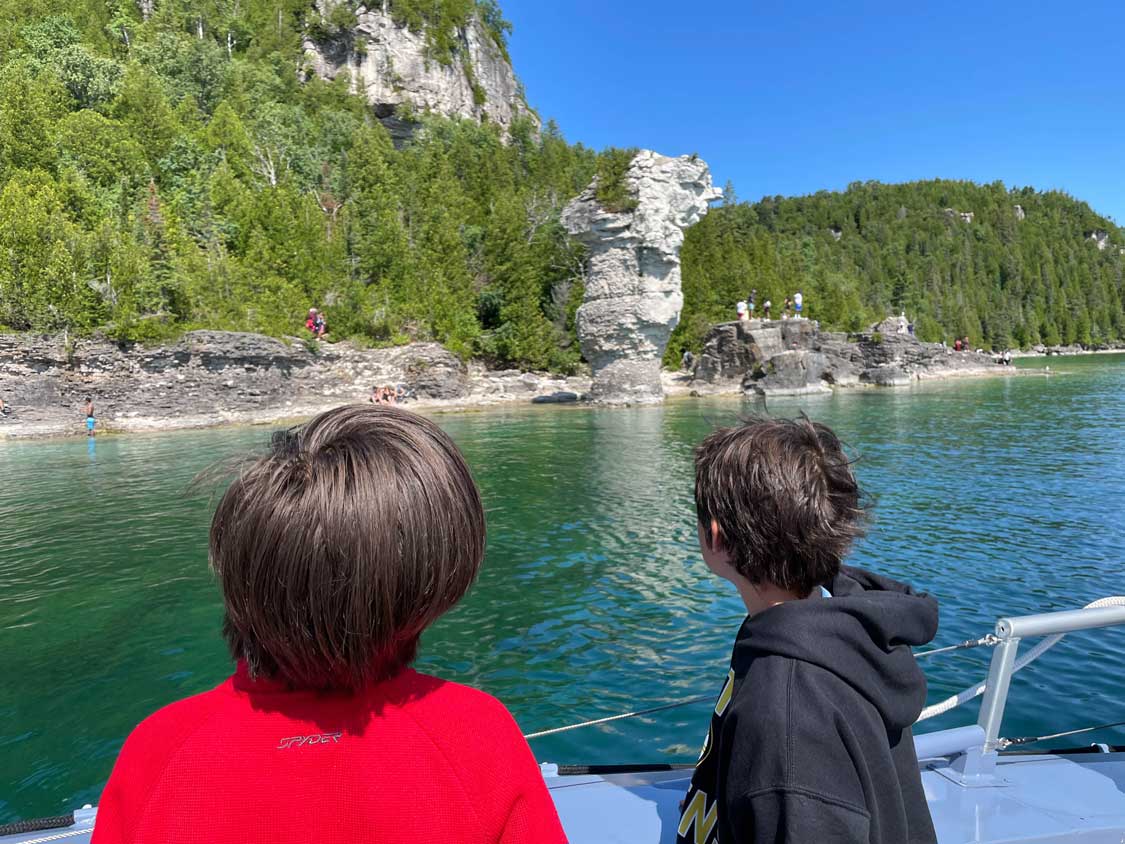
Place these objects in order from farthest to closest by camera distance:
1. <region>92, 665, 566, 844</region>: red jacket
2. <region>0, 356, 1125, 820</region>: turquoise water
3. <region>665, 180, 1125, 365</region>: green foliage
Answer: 1. <region>665, 180, 1125, 365</region>: green foliage
2. <region>0, 356, 1125, 820</region>: turquoise water
3. <region>92, 665, 566, 844</region>: red jacket

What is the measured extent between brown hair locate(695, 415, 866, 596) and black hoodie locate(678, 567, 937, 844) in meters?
0.19

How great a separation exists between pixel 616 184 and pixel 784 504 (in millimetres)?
36984

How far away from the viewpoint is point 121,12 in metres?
56.9

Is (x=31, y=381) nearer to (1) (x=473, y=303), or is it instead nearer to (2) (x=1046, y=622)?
(1) (x=473, y=303)

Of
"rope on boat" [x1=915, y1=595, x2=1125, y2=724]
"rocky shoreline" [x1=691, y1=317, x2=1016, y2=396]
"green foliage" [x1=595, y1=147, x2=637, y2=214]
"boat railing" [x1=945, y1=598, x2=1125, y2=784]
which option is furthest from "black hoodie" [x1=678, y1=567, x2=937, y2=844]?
"rocky shoreline" [x1=691, y1=317, x2=1016, y2=396]

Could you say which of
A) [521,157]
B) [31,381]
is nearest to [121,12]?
[521,157]

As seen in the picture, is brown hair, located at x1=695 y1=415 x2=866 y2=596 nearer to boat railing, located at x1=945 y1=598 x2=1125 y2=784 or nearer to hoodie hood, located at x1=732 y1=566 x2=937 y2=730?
hoodie hood, located at x1=732 y1=566 x2=937 y2=730

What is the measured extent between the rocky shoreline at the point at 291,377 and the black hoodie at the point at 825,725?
105ft

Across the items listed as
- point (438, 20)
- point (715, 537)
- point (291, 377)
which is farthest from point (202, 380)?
point (438, 20)

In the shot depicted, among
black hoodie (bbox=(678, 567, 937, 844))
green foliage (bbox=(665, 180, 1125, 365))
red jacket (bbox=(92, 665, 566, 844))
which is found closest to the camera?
red jacket (bbox=(92, 665, 566, 844))

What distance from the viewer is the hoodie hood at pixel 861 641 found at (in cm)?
131

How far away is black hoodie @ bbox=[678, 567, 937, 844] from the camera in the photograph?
1216 mm

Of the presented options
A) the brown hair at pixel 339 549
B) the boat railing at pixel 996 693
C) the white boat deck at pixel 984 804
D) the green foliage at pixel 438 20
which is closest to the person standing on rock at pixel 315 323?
the white boat deck at pixel 984 804

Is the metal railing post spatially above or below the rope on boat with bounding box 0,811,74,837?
above
